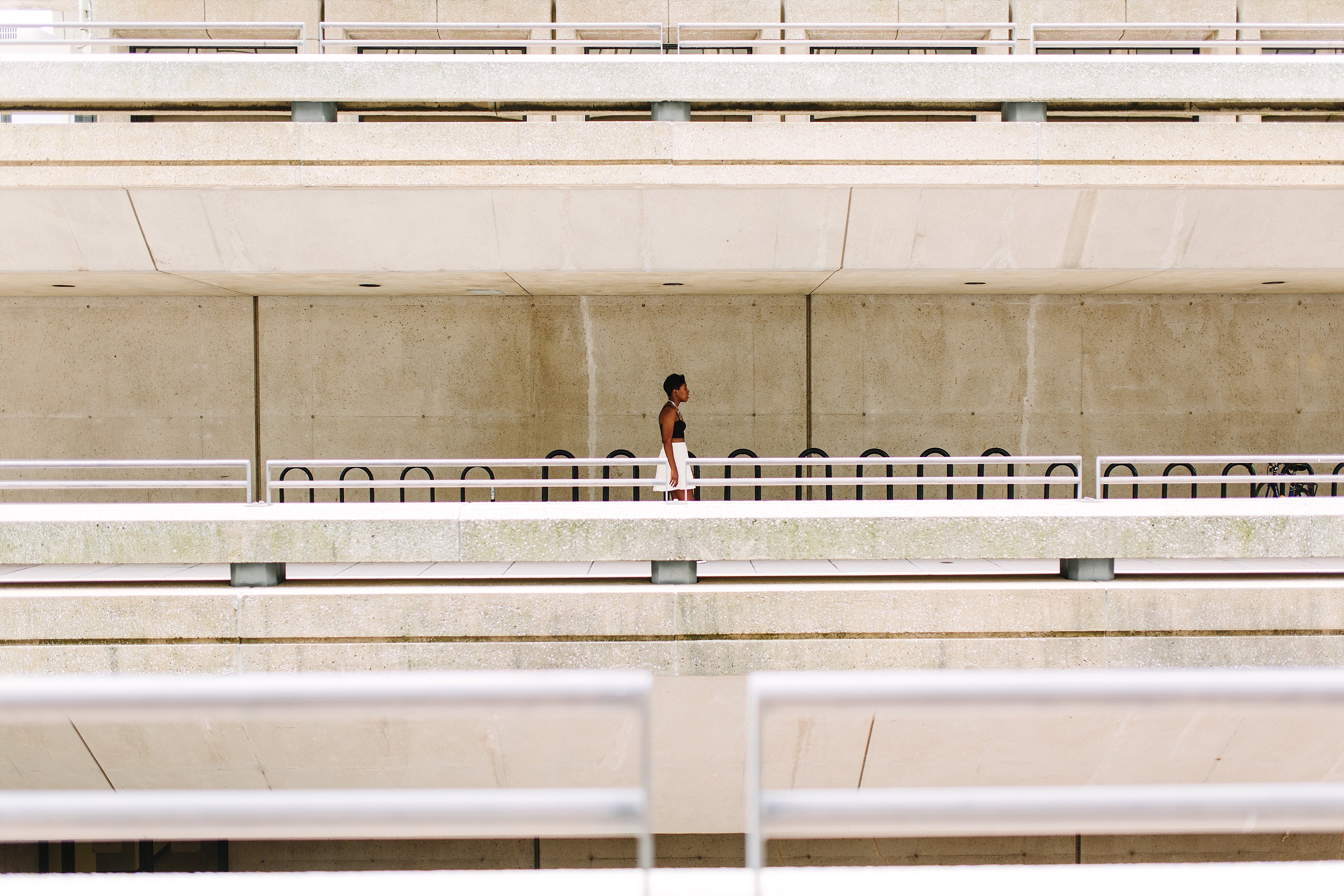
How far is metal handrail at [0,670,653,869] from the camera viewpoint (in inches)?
87.1

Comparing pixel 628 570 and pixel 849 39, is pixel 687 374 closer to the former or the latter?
pixel 628 570

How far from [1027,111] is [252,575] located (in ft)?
29.3

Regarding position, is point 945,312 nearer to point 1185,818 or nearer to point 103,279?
point 1185,818

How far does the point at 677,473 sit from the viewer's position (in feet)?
25.9

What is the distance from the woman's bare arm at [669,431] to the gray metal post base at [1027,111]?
4.94m

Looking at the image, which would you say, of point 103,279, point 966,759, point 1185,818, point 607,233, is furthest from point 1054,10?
point 103,279

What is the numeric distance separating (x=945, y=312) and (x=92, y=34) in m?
13.3

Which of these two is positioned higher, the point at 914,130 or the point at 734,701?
the point at 914,130

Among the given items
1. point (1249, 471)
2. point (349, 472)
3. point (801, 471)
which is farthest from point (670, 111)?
point (1249, 471)

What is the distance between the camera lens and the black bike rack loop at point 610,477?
1090 cm

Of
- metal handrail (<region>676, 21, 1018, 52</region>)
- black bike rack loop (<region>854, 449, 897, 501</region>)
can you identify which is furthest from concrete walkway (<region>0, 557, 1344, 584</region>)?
metal handrail (<region>676, 21, 1018, 52</region>)

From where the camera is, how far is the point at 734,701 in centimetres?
622

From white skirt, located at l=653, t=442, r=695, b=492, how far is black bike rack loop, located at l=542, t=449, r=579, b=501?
2.47 metres

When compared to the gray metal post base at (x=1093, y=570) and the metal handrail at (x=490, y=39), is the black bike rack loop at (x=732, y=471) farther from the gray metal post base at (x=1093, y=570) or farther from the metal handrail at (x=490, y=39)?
the metal handrail at (x=490, y=39)
